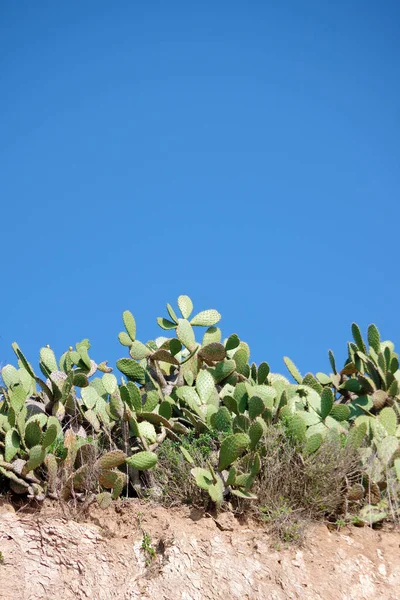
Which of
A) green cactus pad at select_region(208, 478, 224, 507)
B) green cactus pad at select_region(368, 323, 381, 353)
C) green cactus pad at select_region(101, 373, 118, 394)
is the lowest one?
green cactus pad at select_region(208, 478, 224, 507)

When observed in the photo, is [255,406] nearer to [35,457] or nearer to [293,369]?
[293,369]

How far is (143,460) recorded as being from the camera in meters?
5.82

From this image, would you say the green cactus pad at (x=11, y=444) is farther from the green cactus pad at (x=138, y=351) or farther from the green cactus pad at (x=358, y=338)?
the green cactus pad at (x=358, y=338)

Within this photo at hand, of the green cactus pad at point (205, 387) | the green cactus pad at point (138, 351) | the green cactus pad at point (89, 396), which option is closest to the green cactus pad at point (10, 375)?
the green cactus pad at point (89, 396)

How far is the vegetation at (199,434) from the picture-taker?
5.82 meters

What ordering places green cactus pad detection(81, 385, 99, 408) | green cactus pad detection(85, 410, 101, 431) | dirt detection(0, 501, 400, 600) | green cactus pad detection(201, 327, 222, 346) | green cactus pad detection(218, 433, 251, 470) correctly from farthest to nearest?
green cactus pad detection(201, 327, 222, 346) → green cactus pad detection(81, 385, 99, 408) → green cactus pad detection(85, 410, 101, 431) → green cactus pad detection(218, 433, 251, 470) → dirt detection(0, 501, 400, 600)

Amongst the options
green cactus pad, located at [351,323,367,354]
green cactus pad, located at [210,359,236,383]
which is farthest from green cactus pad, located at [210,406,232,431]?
green cactus pad, located at [351,323,367,354]

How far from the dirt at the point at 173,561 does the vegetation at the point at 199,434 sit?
0.66ft

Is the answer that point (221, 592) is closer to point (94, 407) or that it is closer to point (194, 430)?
point (194, 430)

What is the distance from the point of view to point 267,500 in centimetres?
582

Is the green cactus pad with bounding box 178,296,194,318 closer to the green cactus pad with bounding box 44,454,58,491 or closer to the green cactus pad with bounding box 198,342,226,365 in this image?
the green cactus pad with bounding box 198,342,226,365

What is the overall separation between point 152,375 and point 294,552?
7.13ft

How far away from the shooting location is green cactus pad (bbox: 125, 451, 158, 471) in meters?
5.81

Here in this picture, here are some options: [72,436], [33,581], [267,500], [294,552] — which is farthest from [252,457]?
[33,581]
